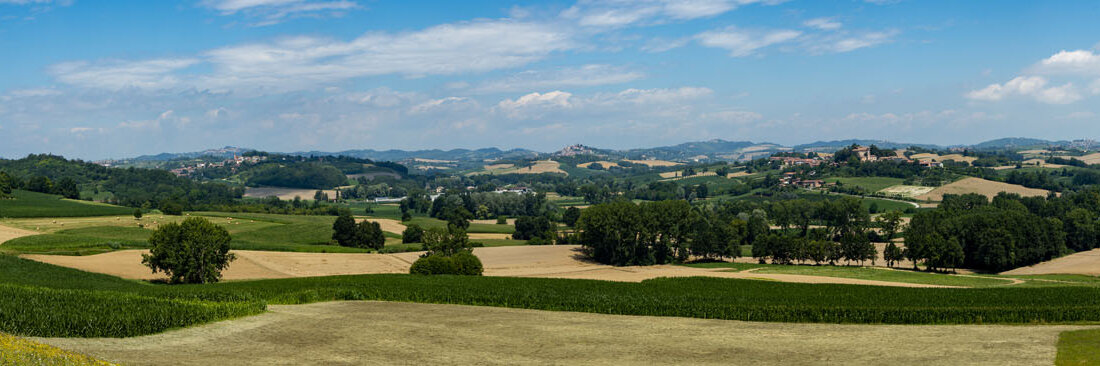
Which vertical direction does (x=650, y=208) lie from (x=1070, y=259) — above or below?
above

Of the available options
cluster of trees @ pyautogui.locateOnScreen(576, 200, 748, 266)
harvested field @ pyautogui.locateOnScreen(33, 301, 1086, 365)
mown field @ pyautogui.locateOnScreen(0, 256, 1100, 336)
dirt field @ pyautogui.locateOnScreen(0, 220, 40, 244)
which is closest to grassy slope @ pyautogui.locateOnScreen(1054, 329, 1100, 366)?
harvested field @ pyautogui.locateOnScreen(33, 301, 1086, 365)

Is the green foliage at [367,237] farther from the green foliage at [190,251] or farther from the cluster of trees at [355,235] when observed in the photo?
the green foliage at [190,251]

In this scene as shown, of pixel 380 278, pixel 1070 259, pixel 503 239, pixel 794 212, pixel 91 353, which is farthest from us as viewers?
pixel 794 212

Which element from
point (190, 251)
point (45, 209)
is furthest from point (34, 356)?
point (45, 209)

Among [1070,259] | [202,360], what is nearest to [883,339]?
[202,360]

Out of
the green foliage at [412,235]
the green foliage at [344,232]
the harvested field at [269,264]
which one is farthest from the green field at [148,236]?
the green foliage at [412,235]

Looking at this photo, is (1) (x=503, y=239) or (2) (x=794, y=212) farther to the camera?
(2) (x=794, y=212)

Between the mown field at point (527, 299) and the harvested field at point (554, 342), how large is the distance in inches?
80.2

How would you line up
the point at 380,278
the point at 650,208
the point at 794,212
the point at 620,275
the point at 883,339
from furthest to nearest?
the point at 794,212
the point at 650,208
the point at 620,275
the point at 380,278
the point at 883,339

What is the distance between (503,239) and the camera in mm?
140000

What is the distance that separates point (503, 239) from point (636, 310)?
94376mm

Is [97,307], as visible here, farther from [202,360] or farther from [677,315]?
[677,315]

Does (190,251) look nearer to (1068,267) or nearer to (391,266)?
(391,266)

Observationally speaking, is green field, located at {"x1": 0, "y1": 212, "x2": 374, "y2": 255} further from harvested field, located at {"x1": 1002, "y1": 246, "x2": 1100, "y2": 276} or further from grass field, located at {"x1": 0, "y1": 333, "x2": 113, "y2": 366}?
harvested field, located at {"x1": 1002, "y1": 246, "x2": 1100, "y2": 276}
